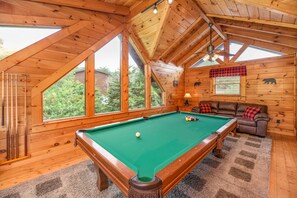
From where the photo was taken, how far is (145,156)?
125 cm

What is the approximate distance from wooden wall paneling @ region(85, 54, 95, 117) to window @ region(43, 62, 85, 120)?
101 millimetres

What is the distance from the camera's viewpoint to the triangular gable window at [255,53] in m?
4.35

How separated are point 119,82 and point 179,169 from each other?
3.05 m

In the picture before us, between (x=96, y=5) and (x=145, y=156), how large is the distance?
3.20 metres

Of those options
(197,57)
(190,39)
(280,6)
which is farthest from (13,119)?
(197,57)

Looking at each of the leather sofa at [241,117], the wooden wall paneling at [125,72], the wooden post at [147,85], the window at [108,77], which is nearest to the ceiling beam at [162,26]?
the wooden post at [147,85]

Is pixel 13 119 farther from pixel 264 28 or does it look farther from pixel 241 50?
pixel 241 50

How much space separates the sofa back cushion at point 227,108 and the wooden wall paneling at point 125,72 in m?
3.62

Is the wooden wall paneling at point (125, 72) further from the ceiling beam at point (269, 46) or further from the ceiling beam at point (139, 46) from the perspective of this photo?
the ceiling beam at point (269, 46)

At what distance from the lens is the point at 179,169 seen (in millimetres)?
1022

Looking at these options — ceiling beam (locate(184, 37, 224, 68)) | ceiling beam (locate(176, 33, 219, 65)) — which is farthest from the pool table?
ceiling beam (locate(184, 37, 224, 68))

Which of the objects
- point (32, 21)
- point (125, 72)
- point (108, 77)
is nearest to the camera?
point (32, 21)

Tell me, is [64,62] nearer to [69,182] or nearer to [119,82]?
[119,82]

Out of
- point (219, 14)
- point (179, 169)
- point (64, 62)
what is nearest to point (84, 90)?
point (64, 62)
